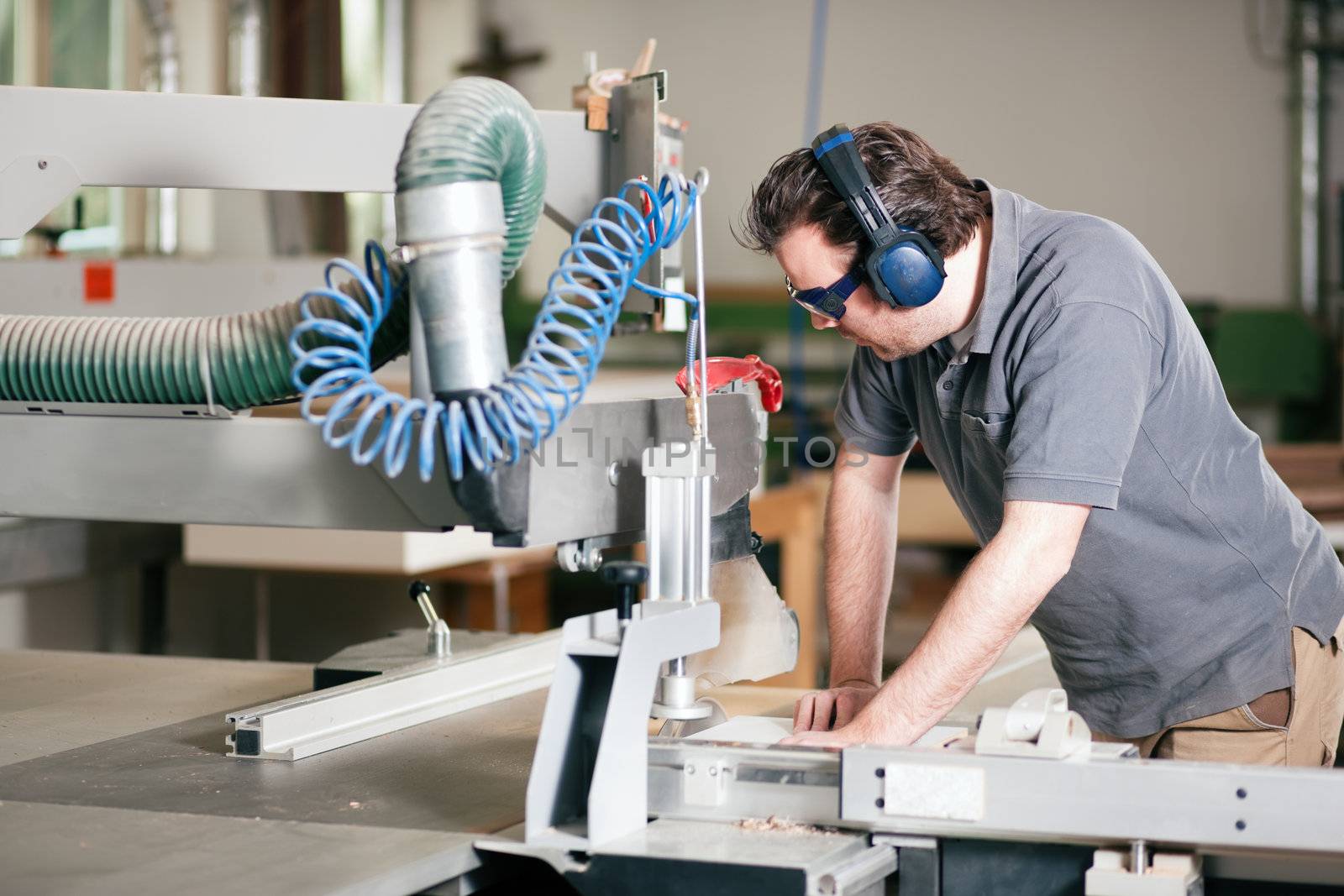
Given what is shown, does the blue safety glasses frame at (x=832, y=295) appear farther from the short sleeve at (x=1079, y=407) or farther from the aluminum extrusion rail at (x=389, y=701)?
the aluminum extrusion rail at (x=389, y=701)

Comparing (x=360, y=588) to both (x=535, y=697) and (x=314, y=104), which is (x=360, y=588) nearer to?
(x=535, y=697)

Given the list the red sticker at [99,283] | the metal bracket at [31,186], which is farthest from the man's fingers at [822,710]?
the red sticker at [99,283]

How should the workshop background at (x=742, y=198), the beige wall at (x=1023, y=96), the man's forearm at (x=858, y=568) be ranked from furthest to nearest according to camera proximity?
the beige wall at (x=1023, y=96) → the workshop background at (x=742, y=198) → the man's forearm at (x=858, y=568)

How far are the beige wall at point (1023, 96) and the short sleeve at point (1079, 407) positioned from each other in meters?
3.86

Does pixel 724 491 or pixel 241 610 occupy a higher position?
pixel 724 491

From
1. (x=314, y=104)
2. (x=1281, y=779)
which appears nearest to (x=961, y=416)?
(x=1281, y=779)

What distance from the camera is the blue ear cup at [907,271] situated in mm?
1387

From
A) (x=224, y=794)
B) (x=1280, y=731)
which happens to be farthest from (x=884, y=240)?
(x=224, y=794)

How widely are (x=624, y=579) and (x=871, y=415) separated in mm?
714

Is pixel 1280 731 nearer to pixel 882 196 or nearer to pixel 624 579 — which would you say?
pixel 882 196

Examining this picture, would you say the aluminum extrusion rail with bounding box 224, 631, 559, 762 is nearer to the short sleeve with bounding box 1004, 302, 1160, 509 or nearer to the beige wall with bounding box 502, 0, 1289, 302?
the short sleeve with bounding box 1004, 302, 1160, 509

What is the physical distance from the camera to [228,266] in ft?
10.2

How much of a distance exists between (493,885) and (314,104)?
0.76m

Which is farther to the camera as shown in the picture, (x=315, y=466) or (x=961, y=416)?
(x=961, y=416)
